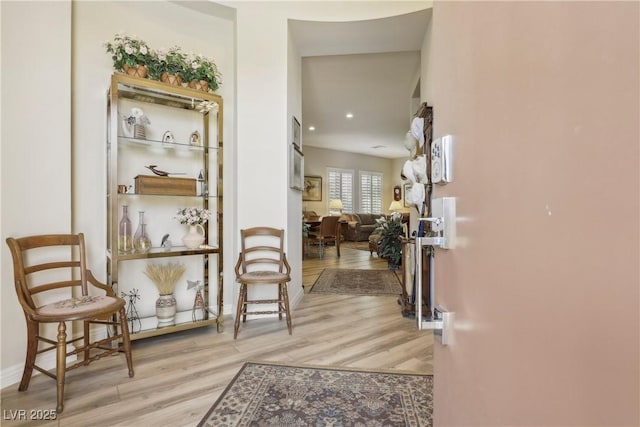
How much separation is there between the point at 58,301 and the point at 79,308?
1.38 ft

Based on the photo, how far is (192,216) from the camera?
2.54 meters

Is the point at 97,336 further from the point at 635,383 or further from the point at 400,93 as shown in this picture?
the point at 400,93

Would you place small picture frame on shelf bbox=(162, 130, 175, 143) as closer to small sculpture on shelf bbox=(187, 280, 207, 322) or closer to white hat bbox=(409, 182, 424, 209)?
small sculpture on shelf bbox=(187, 280, 207, 322)

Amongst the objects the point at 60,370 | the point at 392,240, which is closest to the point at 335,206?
the point at 392,240

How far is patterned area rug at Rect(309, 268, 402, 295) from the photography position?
3.90 metres

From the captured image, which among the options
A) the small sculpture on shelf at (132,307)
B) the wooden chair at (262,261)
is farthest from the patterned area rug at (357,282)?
the small sculpture on shelf at (132,307)

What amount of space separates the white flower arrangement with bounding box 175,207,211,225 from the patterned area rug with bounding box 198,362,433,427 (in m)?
1.21

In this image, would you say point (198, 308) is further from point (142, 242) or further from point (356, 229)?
point (356, 229)

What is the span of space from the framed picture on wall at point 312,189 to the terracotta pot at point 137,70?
6.69 m

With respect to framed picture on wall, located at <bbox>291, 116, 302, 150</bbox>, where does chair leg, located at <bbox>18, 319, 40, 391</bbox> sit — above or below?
below

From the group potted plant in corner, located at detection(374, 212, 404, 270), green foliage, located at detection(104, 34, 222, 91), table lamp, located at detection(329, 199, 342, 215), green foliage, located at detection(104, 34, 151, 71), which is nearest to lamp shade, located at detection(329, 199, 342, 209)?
table lamp, located at detection(329, 199, 342, 215)

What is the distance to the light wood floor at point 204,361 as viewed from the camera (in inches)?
62.1

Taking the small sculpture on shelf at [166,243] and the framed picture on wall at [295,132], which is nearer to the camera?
the small sculpture on shelf at [166,243]

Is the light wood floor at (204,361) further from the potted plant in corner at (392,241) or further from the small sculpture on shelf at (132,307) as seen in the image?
the potted plant in corner at (392,241)
